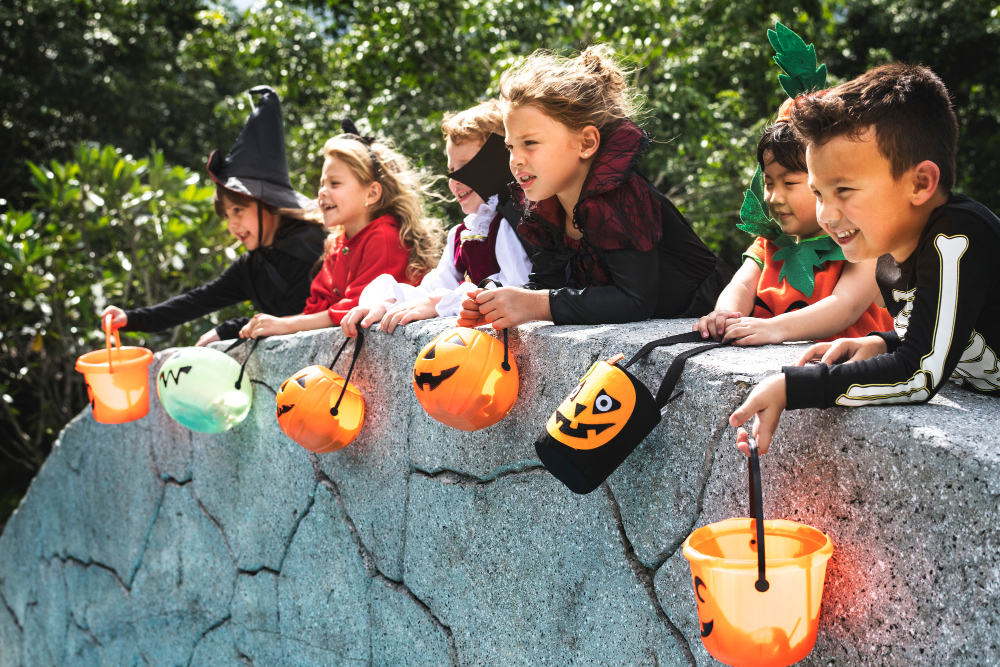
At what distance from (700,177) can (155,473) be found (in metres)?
3.24

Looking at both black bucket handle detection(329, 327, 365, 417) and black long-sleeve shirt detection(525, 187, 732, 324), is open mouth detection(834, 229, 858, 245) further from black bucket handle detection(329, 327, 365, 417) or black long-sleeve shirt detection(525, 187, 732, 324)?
black bucket handle detection(329, 327, 365, 417)

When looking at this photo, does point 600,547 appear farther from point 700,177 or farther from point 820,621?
point 700,177

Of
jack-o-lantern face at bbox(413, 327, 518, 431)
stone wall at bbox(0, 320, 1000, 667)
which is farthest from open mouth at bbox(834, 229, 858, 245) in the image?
jack-o-lantern face at bbox(413, 327, 518, 431)

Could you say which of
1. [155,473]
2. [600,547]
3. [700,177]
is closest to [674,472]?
[600,547]

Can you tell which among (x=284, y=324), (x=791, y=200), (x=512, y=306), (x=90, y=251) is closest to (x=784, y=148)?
(x=791, y=200)

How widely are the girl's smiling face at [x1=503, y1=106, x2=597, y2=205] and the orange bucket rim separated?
3.19ft

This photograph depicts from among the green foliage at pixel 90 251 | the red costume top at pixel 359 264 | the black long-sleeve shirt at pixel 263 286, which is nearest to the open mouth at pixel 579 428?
the red costume top at pixel 359 264

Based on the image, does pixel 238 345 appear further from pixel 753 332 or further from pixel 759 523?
pixel 759 523

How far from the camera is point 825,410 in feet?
3.73

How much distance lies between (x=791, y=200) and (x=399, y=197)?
1.51 meters

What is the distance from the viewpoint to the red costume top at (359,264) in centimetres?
261

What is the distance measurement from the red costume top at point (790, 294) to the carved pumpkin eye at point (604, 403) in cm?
67

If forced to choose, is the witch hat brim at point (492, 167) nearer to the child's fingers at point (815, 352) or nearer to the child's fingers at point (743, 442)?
the child's fingers at point (815, 352)

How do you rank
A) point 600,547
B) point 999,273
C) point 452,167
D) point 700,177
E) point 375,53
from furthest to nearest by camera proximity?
point 375,53 → point 700,177 → point 452,167 → point 600,547 → point 999,273
